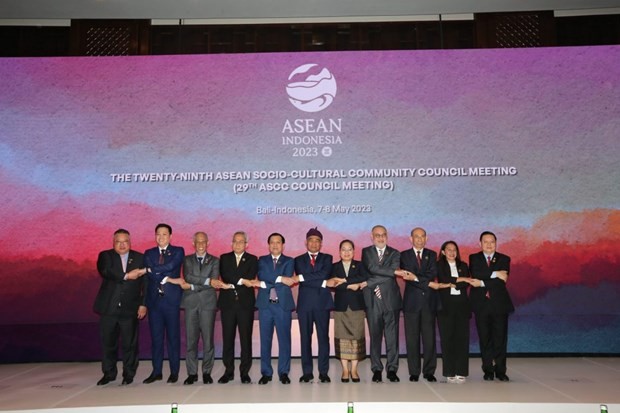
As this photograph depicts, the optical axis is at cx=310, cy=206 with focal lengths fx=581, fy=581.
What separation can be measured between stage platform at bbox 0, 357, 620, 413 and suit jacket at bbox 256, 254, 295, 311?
71cm

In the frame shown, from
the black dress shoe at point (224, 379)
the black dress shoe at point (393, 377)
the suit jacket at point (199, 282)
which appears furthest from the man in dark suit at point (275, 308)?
the black dress shoe at point (393, 377)

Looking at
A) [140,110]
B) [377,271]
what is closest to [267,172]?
[140,110]

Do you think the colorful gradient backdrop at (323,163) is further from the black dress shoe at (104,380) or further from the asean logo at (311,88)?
the black dress shoe at (104,380)

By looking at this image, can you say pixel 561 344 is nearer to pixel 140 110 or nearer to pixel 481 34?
pixel 481 34

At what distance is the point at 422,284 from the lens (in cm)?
540

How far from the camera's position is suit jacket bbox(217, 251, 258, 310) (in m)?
5.40

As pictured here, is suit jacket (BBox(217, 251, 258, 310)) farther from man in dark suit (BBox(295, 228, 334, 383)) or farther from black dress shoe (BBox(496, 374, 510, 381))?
black dress shoe (BBox(496, 374, 510, 381))

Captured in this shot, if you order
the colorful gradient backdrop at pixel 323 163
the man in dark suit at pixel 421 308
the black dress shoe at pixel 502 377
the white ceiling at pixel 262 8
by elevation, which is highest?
the white ceiling at pixel 262 8

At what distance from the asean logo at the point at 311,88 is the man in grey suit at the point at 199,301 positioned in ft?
8.07

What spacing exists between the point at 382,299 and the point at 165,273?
2.04m

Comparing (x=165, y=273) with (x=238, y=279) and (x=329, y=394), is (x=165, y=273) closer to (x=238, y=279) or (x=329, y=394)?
(x=238, y=279)

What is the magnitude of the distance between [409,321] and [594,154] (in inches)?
134

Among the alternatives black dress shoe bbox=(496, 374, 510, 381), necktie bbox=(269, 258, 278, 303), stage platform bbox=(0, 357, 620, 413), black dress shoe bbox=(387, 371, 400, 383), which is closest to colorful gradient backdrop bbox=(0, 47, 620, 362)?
stage platform bbox=(0, 357, 620, 413)

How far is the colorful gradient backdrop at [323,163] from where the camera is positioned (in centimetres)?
688
